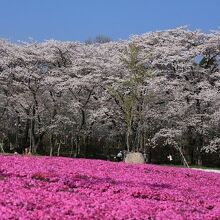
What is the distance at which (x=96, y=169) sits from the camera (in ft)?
67.8

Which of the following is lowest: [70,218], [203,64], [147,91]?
[70,218]

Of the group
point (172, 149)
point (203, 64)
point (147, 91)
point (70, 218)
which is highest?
point (203, 64)

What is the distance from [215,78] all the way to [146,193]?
42.2 metres

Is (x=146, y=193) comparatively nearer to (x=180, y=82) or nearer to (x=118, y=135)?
(x=180, y=82)

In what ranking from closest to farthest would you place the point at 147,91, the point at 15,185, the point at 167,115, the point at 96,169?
the point at 15,185 → the point at 96,169 → the point at 147,91 → the point at 167,115

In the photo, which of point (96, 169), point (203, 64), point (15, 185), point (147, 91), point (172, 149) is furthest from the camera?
point (172, 149)

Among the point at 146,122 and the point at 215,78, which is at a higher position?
the point at 215,78

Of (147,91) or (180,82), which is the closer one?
(147,91)

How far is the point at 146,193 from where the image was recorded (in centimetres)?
1338

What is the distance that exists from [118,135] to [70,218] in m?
49.4

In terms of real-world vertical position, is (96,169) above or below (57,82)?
below

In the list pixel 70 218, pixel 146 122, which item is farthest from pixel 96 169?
pixel 146 122

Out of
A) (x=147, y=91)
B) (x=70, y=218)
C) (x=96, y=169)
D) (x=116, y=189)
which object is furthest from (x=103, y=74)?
(x=70, y=218)

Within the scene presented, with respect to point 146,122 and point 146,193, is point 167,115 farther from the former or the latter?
point 146,193
